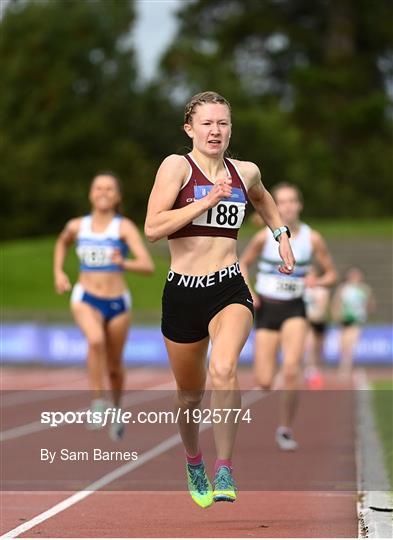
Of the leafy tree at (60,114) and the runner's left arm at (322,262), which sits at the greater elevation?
the leafy tree at (60,114)

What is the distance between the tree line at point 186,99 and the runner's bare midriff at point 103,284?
46221mm

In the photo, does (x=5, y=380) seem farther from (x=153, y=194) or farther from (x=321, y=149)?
(x=321, y=149)

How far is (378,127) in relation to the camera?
70.9 metres

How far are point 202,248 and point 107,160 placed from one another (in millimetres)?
58035

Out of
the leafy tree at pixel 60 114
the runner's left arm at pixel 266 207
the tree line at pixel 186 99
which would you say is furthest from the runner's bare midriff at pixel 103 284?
the tree line at pixel 186 99

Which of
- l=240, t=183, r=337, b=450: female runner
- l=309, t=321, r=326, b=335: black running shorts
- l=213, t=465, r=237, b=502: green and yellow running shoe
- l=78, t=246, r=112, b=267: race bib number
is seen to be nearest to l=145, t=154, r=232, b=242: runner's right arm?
l=213, t=465, r=237, b=502: green and yellow running shoe

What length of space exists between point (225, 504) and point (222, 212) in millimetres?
2103

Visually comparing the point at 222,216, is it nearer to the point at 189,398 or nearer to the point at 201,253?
the point at 201,253

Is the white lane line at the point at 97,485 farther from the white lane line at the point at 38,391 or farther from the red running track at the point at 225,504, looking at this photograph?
the white lane line at the point at 38,391

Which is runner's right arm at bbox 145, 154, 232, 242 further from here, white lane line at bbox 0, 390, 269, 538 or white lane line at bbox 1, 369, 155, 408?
white lane line at bbox 1, 369, 155, 408

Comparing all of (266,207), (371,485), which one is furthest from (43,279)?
(266,207)

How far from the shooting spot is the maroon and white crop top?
811cm

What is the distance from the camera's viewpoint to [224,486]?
25.4ft

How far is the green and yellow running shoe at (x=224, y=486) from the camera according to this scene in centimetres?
770
